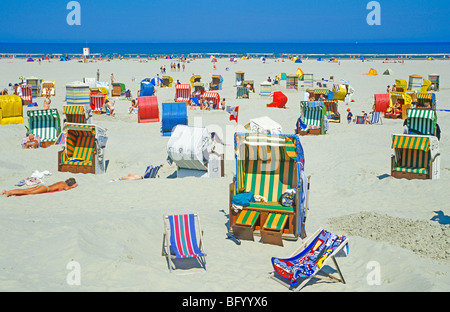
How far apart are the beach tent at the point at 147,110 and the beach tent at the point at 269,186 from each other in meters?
11.4

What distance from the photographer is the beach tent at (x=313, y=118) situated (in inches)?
695

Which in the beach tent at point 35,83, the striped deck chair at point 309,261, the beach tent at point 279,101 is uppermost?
the beach tent at point 35,83

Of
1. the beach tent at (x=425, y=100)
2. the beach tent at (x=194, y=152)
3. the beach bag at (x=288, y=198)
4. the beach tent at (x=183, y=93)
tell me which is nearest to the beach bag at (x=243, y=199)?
the beach bag at (x=288, y=198)

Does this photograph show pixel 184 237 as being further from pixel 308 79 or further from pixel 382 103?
pixel 308 79

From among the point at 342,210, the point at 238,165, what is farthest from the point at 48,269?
the point at 342,210

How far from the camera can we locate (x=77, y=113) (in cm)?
1650

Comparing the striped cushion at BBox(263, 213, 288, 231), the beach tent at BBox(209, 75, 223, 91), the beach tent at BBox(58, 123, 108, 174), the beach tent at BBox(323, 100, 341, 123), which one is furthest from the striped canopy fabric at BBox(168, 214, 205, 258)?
the beach tent at BBox(209, 75, 223, 91)

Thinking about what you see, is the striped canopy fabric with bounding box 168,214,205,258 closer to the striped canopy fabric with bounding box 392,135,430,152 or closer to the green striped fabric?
the striped canopy fabric with bounding box 392,135,430,152

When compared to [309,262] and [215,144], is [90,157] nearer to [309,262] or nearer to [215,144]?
[215,144]

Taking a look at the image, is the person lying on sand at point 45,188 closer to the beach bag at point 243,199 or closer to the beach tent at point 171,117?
the beach bag at point 243,199

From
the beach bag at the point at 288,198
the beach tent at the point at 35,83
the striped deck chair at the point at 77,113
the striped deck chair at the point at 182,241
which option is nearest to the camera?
the striped deck chair at the point at 182,241

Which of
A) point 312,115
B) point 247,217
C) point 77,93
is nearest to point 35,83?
point 77,93

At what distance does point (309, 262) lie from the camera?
6.80 meters
